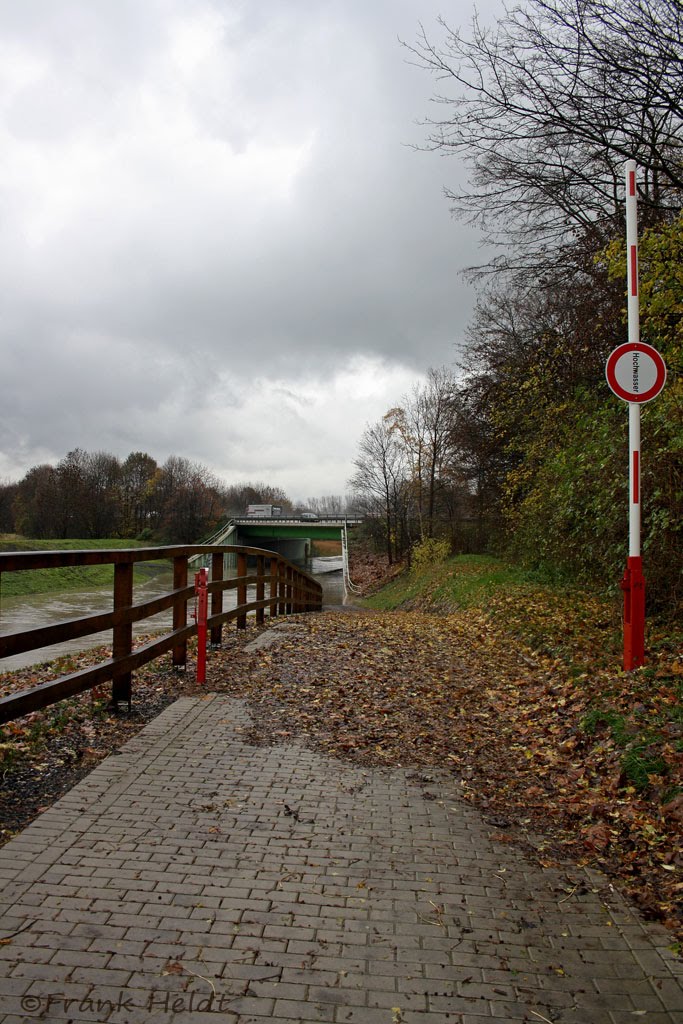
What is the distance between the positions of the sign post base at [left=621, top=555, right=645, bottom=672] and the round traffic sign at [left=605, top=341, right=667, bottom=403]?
1.38 m

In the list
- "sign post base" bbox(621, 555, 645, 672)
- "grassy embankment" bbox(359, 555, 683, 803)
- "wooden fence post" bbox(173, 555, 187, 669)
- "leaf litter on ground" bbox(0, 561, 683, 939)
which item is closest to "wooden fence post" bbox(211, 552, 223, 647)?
"leaf litter on ground" bbox(0, 561, 683, 939)

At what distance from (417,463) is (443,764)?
32.4m

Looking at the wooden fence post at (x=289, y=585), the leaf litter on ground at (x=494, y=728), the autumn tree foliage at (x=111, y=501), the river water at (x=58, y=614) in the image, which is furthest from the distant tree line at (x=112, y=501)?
the leaf litter on ground at (x=494, y=728)

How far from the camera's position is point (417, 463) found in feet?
121

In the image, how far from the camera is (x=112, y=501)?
73625 millimetres

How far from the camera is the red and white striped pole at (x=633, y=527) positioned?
239 inches

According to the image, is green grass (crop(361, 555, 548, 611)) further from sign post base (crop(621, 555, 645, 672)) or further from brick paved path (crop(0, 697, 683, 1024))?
brick paved path (crop(0, 697, 683, 1024))

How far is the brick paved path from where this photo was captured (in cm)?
242

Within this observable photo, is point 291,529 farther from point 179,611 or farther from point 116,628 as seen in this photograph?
point 116,628

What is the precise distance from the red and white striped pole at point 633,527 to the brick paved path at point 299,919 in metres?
2.64

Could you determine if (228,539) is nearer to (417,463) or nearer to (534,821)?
(417,463)

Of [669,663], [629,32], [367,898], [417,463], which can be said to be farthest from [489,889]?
[417,463]

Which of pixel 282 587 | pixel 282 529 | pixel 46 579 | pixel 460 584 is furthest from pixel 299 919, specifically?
pixel 282 529

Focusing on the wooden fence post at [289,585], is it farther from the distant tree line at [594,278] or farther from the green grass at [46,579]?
the green grass at [46,579]
